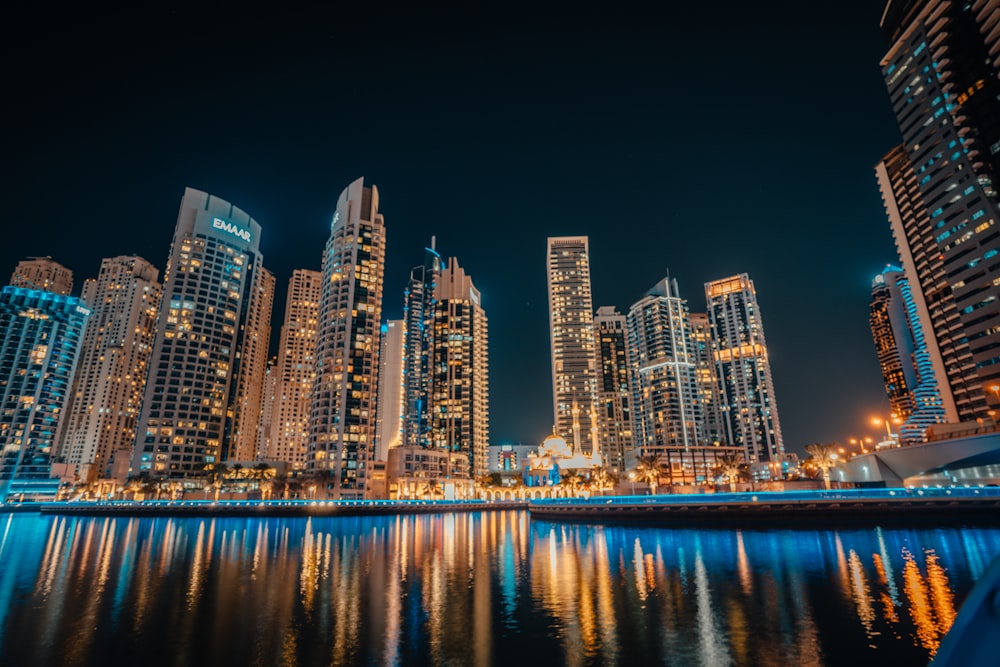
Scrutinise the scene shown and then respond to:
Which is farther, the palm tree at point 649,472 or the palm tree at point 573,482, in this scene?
the palm tree at point 573,482

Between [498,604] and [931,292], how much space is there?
16510 cm

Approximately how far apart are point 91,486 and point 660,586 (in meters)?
207

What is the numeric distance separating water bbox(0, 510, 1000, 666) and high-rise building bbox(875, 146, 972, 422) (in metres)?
101

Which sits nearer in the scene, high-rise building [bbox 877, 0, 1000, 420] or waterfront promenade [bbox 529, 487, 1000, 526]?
waterfront promenade [bbox 529, 487, 1000, 526]

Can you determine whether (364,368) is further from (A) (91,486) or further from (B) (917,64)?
(B) (917,64)

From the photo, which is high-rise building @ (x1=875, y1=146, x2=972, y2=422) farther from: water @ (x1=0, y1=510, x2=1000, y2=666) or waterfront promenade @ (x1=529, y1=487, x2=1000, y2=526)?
water @ (x1=0, y1=510, x2=1000, y2=666)

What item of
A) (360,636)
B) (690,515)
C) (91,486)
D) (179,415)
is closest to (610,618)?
(360,636)

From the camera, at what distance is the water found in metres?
22.9

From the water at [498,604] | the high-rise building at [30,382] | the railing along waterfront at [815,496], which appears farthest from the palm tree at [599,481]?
the high-rise building at [30,382]

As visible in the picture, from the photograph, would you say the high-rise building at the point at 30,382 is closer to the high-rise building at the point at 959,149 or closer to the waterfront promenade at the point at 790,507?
the waterfront promenade at the point at 790,507

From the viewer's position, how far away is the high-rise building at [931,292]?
132 m

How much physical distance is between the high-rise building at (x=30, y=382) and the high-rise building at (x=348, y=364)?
96.4m

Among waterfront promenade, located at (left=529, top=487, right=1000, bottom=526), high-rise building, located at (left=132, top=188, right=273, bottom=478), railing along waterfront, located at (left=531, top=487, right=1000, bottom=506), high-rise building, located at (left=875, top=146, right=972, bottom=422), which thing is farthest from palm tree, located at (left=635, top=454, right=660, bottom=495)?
high-rise building, located at (left=132, top=188, right=273, bottom=478)

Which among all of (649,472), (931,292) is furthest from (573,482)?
(931,292)
